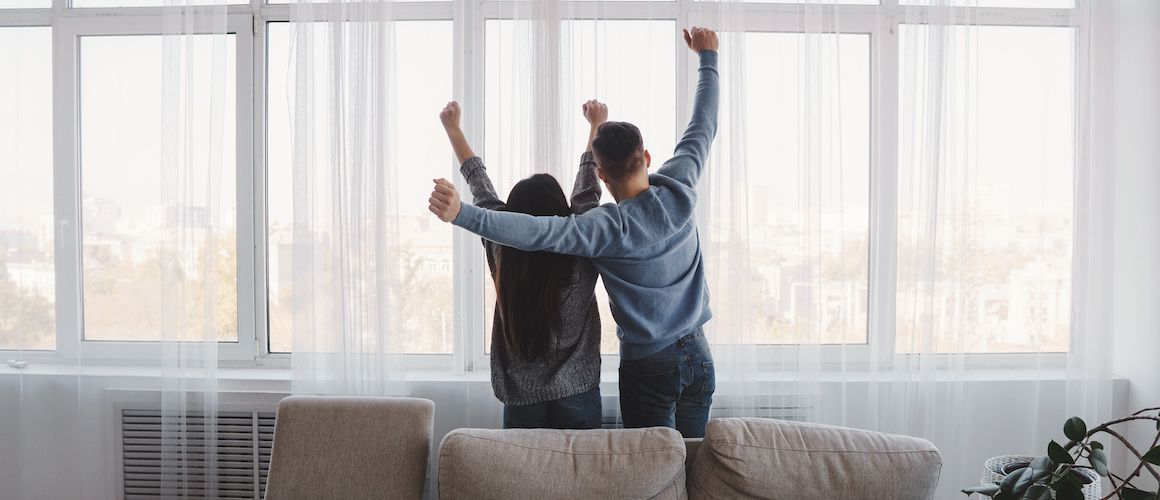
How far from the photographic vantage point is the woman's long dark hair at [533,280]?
1.91m

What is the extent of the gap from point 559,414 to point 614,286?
384 millimetres

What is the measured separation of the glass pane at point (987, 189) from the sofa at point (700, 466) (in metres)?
0.77

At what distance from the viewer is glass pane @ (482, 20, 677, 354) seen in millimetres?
2387

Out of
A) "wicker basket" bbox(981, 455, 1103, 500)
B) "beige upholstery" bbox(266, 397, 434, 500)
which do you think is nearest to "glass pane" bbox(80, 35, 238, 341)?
"beige upholstery" bbox(266, 397, 434, 500)

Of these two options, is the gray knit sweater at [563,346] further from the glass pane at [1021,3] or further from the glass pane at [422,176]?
the glass pane at [1021,3]

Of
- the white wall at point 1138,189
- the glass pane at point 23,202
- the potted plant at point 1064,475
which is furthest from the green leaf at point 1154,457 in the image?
the glass pane at point 23,202

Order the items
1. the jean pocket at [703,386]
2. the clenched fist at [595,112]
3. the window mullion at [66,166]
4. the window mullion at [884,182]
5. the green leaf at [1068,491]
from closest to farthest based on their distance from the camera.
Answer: the green leaf at [1068,491] < the jean pocket at [703,386] < the clenched fist at [595,112] < the window mullion at [884,182] < the window mullion at [66,166]

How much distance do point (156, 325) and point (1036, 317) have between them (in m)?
2.97

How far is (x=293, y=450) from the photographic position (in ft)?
6.54

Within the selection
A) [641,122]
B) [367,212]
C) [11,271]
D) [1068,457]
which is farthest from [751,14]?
[11,271]

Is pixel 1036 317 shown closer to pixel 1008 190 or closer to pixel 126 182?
pixel 1008 190

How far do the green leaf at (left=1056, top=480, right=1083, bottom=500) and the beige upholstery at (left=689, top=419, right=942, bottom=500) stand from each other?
30cm

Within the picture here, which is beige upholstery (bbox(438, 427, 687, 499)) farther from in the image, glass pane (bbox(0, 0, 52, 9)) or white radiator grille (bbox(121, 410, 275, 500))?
glass pane (bbox(0, 0, 52, 9))

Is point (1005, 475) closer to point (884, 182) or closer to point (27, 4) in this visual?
point (884, 182)
